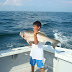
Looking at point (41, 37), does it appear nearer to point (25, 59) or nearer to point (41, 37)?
point (41, 37)

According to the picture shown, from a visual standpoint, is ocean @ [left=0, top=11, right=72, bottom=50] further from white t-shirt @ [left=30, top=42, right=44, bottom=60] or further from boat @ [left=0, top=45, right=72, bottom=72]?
white t-shirt @ [left=30, top=42, right=44, bottom=60]

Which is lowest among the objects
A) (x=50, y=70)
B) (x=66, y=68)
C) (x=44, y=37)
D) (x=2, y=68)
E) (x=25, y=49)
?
(x=50, y=70)

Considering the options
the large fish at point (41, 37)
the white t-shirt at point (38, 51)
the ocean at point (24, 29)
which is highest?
the large fish at point (41, 37)

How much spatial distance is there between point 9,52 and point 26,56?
0.85m

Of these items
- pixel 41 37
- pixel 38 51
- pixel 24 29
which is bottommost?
pixel 24 29

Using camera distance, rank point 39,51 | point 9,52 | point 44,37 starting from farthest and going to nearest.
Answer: point 9,52 → point 39,51 → point 44,37

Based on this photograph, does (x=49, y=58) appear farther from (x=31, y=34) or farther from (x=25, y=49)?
(x=31, y=34)

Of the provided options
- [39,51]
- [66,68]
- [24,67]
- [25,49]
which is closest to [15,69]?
[24,67]

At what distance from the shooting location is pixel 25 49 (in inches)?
132


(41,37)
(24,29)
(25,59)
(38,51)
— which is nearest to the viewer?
(41,37)

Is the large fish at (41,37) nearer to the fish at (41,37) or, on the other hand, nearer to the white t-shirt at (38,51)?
the fish at (41,37)

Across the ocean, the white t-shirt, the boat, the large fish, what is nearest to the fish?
the large fish

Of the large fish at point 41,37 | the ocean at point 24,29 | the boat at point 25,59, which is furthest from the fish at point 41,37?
the ocean at point 24,29

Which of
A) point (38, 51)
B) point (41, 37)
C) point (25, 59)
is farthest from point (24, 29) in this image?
Answer: point (41, 37)
